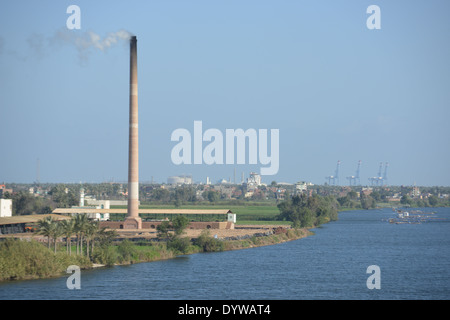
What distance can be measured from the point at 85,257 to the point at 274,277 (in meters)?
18.1

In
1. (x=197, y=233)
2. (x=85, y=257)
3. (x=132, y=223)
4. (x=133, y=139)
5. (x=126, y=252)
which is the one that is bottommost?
(x=197, y=233)

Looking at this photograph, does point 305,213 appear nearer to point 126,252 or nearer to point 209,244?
point 209,244

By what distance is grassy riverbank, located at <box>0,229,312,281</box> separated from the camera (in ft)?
211

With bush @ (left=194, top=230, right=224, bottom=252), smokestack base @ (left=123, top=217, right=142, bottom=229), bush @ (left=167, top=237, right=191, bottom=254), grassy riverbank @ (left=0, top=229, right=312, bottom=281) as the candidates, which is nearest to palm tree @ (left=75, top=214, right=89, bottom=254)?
grassy riverbank @ (left=0, top=229, right=312, bottom=281)

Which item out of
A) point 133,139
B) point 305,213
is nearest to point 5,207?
point 133,139

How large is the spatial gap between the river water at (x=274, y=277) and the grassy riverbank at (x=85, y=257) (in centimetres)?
139

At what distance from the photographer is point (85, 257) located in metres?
72.6

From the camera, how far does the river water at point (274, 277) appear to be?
6094cm

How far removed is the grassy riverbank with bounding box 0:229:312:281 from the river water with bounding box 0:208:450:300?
4.57 feet

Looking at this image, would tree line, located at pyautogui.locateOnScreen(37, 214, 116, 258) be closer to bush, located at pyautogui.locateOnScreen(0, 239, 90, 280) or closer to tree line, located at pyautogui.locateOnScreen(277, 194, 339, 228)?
bush, located at pyautogui.locateOnScreen(0, 239, 90, 280)

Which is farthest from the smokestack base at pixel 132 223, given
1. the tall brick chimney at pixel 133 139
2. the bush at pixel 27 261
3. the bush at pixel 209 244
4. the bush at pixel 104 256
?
the bush at pixel 27 261

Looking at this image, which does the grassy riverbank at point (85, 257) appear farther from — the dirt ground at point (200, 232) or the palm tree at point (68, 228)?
the dirt ground at point (200, 232)
